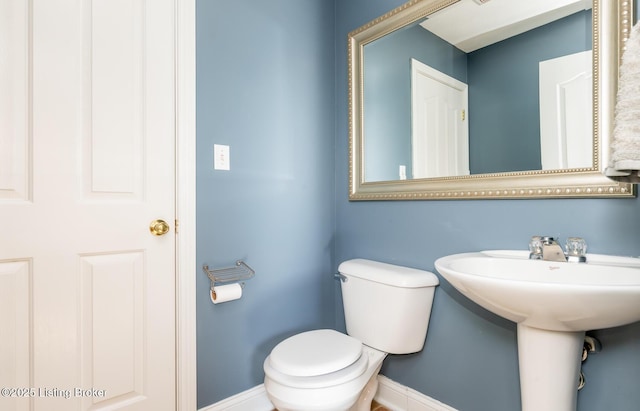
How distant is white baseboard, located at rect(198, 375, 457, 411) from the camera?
1.41 meters

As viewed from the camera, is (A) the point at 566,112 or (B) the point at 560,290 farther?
(A) the point at 566,112

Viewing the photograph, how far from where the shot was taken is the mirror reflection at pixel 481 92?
1074 millimetres

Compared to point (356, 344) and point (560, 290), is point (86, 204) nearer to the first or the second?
point (356, 344)

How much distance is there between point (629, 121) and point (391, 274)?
2.92 ft

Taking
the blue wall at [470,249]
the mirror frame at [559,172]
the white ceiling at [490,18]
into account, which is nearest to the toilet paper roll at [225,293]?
the blue wall at [470,249]

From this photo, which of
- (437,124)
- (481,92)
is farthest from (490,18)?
(437,124)

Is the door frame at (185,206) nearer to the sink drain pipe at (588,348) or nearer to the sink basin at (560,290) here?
the sink basin at (560,290)

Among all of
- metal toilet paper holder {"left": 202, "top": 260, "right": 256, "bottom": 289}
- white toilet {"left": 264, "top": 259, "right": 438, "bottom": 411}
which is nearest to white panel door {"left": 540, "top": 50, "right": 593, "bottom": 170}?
white toilet {"left": 264, "top": 259, "right": 438, "bottom": 411}

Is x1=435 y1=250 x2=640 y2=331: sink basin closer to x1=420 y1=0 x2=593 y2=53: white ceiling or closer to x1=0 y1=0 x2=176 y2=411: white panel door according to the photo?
x1=420 y1=0 x2=593 y2=53: white ceiling

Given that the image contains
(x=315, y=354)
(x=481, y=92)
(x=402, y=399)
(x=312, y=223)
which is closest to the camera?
(x=315, y=354)

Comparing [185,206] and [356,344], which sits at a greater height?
[185,206]

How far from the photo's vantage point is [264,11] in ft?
5.11

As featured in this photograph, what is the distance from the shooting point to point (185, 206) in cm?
132

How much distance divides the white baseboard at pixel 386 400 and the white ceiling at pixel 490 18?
1567mm
